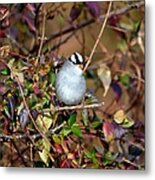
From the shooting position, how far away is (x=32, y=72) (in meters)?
1.87

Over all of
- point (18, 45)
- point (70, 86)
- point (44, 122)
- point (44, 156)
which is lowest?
point (44, 156)

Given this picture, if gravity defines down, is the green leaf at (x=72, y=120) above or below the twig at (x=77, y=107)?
below

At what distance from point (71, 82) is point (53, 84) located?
7 cm

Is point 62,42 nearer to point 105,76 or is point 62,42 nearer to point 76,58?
point 76,58

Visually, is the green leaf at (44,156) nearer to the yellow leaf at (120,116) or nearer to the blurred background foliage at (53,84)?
the blurred background foliage at (53,84)

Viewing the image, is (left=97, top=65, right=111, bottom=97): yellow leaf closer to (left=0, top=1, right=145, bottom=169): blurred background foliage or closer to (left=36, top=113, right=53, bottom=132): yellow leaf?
(left=0, top=1, right=145, bottom=169): blurred background foliage

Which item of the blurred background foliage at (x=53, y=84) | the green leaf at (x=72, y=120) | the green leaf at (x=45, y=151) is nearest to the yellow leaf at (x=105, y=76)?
the blurred background foliage at (x=53, y=84)

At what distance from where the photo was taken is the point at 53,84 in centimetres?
186

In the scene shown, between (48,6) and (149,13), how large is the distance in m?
0.36

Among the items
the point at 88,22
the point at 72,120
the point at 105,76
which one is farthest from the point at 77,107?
the point at 88,22

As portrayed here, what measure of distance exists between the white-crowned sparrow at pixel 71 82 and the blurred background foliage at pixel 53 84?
0.02 m

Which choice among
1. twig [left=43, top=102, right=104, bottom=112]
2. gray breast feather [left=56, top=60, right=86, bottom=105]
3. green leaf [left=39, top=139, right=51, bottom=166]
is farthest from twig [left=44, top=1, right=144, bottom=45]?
green leaf [left=39, top=139, right=51, bottom=166]

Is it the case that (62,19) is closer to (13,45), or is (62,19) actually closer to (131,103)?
(13,45)

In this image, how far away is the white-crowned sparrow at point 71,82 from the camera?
1.84 metres
